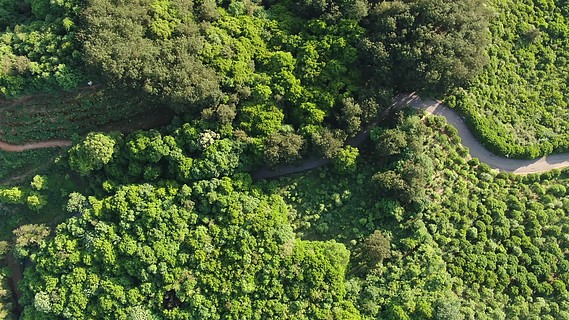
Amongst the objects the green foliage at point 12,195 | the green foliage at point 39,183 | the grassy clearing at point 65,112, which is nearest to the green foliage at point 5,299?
the green foliage at point 12,195

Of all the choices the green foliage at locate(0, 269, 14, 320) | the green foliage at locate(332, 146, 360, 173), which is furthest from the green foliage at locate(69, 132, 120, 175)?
the green foliage at locate(332, 146, 360, 173)

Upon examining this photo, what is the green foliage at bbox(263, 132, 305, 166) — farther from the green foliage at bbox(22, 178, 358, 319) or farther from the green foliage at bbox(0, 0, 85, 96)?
the green foliage at bbox(0, 0, 85, 96)

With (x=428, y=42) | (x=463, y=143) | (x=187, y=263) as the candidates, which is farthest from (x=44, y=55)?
(x=463, y=143)

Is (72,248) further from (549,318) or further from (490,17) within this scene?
(490,17)

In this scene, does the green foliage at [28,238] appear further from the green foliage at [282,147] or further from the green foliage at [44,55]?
the green foliage at [282,147]

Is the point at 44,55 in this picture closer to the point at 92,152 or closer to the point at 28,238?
the point at 92,152

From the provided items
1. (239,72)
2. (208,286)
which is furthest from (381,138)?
(208,286)

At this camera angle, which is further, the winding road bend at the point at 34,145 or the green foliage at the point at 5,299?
the winding road bend at the point at 34,145

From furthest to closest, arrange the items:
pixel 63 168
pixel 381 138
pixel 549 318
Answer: pixel 63 168 → pixel 381 138 → pixel 549 318

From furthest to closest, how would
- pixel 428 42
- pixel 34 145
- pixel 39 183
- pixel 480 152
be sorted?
pixel 34 145 < pixel 480 152 < pixel 39 183 < pixel 428 42
